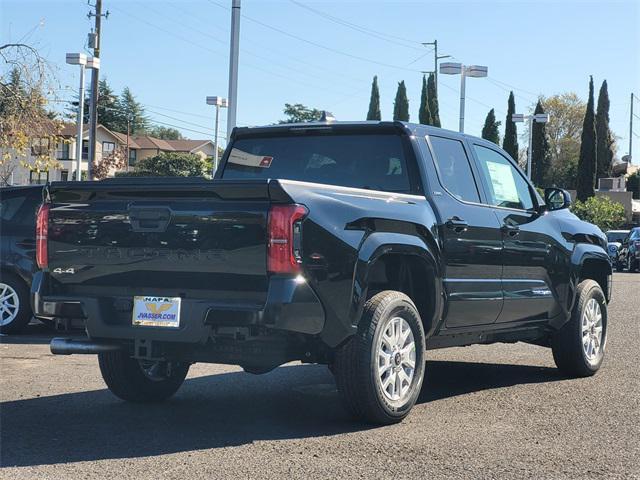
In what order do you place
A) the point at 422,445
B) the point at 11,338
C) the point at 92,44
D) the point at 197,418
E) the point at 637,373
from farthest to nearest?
the point at 92,44, the point at 11,338, the point at 637,373, the point at 197,418, the point at 422,445

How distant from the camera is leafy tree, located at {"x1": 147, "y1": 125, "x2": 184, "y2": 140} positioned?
136 metres

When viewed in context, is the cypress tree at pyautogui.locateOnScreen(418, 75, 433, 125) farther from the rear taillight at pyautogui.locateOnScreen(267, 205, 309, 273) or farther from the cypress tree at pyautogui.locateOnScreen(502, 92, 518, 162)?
the rear taillight at pyautogui.locateOnScreen(267, 205, 309, 273)

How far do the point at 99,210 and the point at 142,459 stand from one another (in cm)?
164

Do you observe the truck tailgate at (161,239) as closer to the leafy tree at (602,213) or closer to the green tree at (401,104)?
the leafy tree at (602,213)

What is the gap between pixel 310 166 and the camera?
725 centimetres

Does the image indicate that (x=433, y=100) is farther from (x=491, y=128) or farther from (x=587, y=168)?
(x=587, y=168)

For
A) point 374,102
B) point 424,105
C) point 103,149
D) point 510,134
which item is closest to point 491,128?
point 510,134

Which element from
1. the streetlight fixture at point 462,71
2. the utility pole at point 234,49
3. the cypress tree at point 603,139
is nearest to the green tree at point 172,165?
the cypress tree at point 603,139

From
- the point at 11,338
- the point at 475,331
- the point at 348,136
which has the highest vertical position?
the point at 348,136

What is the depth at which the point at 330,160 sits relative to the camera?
283 inches

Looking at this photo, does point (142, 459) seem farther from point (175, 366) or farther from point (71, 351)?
point (175, 366)

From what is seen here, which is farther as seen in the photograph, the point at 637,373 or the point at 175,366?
the point at 637,373

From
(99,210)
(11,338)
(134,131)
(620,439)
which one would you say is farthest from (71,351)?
(134,131)

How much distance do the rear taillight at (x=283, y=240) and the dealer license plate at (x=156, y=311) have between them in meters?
0.68
